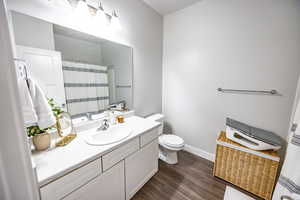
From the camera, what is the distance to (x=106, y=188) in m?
1.02

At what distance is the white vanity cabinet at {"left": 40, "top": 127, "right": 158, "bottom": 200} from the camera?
771mm

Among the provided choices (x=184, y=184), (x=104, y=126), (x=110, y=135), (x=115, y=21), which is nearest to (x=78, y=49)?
(x=115, y=21)

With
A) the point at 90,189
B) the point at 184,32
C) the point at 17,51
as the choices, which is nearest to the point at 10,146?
the point at 90,189

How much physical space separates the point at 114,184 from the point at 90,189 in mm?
238

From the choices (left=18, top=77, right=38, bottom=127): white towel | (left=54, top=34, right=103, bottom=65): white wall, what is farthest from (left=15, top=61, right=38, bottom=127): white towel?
(left=54, top=34, right=103, bottom=65): white wall

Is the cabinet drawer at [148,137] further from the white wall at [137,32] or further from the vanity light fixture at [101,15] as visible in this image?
the vanity light fixture at [101,15]

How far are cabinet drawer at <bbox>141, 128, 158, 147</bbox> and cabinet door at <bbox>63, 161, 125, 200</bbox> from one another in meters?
0.32

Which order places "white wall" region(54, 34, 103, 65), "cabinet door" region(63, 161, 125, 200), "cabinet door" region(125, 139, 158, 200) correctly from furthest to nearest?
"cabinet door" region(125, 139, 158, 200)
"white wall" region(54, 34, 103, 65)
"cabinet door" region(63, 161, 125, 200)

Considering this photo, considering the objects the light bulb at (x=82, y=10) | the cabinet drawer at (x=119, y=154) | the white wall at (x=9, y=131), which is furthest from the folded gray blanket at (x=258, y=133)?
the light bulb at (x=82, y=10)

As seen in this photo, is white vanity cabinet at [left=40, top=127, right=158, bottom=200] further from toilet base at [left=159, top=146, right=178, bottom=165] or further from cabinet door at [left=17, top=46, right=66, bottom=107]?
cabinet door at [left=17, top=46, right=66, bottom=107]

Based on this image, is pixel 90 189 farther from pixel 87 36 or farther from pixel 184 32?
pixel 184 32

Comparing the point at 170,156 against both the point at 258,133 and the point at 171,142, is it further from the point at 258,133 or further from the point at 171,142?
the point at 258,133

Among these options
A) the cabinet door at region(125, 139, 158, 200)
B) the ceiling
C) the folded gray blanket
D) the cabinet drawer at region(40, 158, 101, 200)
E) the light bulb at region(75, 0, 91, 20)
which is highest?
the ceiling

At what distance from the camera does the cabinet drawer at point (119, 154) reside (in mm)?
986
